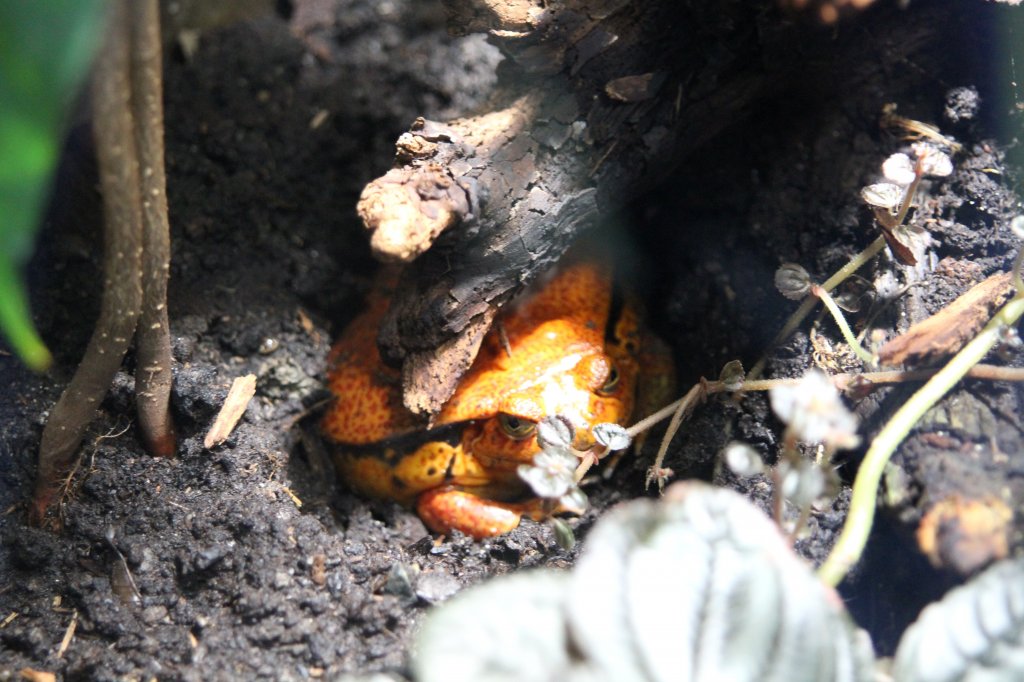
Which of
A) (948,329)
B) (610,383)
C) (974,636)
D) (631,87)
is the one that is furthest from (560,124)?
(974,636)

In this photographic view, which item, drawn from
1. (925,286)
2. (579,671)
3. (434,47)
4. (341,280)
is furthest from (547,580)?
(434,47)

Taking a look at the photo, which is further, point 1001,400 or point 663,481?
point 663,481

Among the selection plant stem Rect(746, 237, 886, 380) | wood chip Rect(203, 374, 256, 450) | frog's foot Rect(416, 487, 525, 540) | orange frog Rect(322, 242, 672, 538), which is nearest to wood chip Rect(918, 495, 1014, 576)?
plant stem Rect(746, 237, 886, 380)

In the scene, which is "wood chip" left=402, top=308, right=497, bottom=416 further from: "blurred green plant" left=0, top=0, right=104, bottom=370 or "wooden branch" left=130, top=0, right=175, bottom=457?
"blurred green plant" left=0, top=0, right=104, bottom=370

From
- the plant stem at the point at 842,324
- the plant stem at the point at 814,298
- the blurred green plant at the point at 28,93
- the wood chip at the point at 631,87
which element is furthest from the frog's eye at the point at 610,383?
the blurred green plant at the point at 28,93

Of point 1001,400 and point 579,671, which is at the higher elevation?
point 579,671

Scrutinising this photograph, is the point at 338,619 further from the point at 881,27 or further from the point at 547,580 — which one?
the point at 881,27

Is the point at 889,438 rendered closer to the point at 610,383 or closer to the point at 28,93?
the point at 610,383
